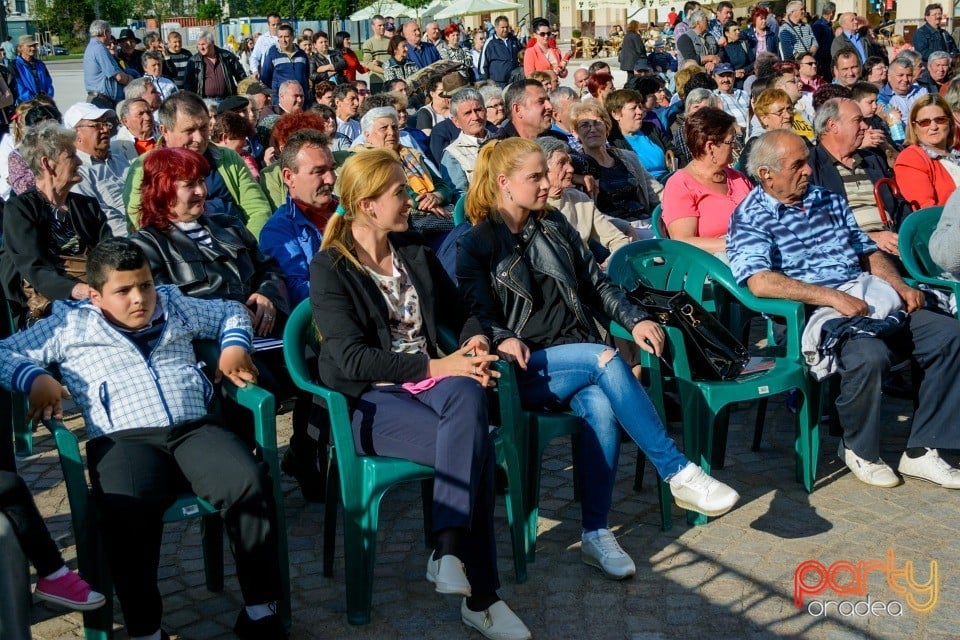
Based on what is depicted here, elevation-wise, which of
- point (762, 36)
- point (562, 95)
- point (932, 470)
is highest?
point (762, 36)

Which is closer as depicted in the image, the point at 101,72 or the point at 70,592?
the point at 70,592

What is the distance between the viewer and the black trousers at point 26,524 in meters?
3.06

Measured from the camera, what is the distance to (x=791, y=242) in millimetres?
4887

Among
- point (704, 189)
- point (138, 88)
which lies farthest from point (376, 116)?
point (138, 88)

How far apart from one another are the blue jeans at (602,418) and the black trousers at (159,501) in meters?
1.17

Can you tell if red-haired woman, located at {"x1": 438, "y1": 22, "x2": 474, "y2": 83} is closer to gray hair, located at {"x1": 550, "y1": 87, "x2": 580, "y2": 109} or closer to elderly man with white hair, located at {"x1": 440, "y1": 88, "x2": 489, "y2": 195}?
gray hair, located at {"x1": 550, "y1": 87, "x2": 580, "y2": 109}

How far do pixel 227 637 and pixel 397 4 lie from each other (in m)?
45.7

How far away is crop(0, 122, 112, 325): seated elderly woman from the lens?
4930mm

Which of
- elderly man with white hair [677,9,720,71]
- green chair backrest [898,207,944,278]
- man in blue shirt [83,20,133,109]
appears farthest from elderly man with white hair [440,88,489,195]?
elderly man with white hair [677,9,720,71]

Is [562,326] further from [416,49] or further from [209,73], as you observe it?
[416,49]

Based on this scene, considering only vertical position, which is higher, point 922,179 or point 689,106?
point 689,106

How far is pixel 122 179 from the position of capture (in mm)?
6438

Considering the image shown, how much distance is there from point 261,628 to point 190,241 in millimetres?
1748

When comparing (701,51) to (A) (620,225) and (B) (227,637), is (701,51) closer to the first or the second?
(A) (620,225)
